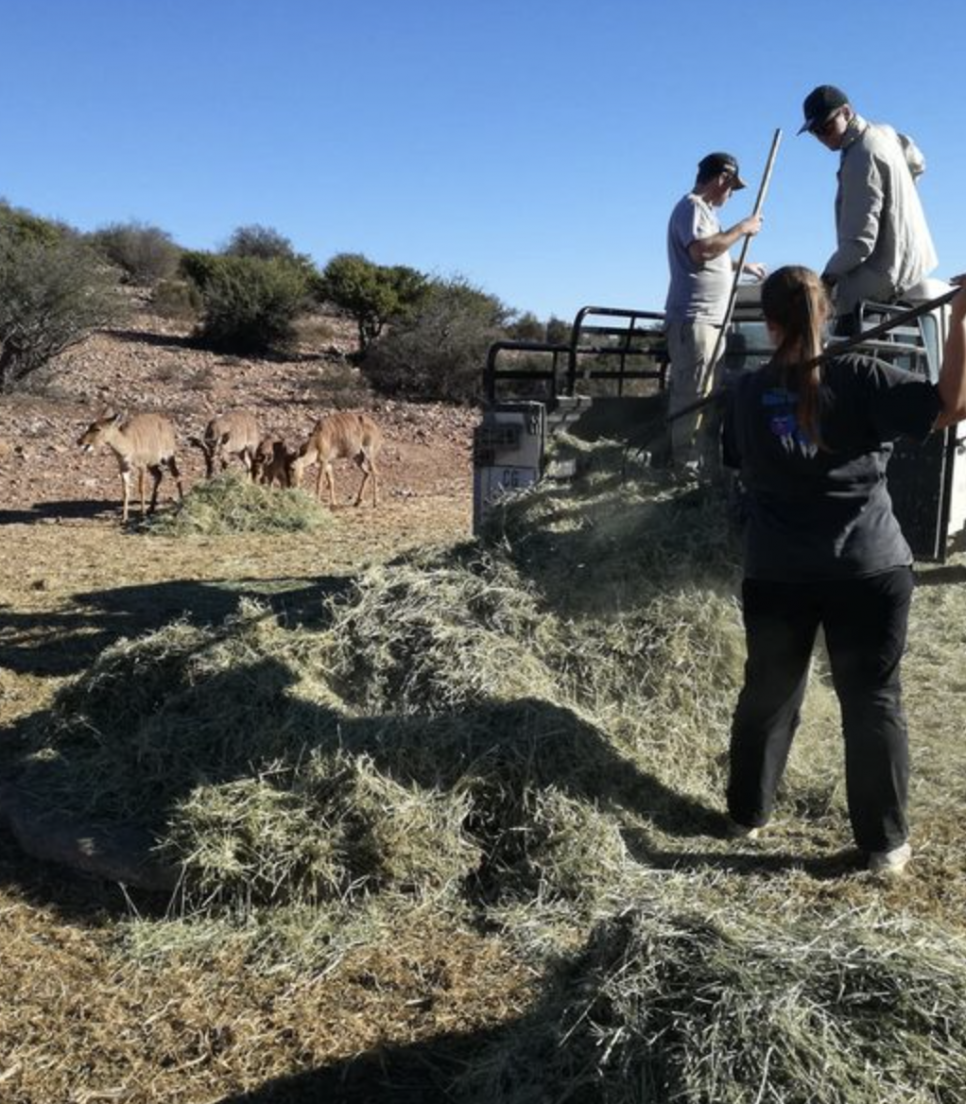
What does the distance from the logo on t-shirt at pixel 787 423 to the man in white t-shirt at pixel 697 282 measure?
2.19 m

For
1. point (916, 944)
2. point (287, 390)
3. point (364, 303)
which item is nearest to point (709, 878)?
point (916, 944)

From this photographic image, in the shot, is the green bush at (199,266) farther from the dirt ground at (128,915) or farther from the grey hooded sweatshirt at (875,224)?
the grey hooded sweatshirt at (875,224)

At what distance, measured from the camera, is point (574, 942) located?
394 cm

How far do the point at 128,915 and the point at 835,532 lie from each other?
2625 millimetres

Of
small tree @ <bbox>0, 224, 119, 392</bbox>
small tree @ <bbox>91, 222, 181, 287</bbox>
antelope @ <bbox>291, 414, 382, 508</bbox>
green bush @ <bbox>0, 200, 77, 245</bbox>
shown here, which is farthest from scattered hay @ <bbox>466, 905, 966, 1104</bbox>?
small tree @ <bbox>91, 222, 181, 287</bbox>

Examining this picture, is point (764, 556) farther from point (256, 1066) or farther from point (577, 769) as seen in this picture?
point (256, 1066)

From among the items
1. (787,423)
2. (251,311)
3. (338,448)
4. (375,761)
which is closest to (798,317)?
(787,423)

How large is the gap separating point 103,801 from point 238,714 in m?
0.59

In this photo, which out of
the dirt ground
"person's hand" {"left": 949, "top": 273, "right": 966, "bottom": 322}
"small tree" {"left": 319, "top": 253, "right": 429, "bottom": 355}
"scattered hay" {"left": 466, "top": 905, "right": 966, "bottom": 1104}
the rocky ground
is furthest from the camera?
"small tree" {"left": 319, "top": 253, "right": 429, "bottom": 355}

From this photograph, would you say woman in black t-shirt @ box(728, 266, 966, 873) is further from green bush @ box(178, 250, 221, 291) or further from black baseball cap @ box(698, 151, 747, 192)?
green bush @ box(178, 250, 221, 291)

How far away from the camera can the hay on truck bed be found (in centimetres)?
273

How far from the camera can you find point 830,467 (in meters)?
4.21

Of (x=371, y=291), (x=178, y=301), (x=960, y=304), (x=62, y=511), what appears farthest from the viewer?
(x=178, y=301)

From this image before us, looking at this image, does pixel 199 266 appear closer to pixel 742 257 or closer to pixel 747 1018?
pixel 742 257
